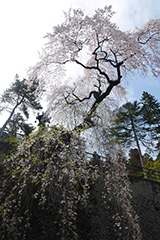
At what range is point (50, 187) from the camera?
89.6 inches

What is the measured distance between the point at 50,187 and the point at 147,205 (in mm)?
4690

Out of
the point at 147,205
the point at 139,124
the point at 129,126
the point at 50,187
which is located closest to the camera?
the point at 50,187

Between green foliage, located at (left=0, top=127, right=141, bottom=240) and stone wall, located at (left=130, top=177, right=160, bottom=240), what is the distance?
5.15 ft

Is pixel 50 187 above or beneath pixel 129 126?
beneath

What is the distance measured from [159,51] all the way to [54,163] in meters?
6.35

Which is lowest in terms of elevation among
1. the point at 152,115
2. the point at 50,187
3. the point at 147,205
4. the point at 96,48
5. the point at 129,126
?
the point at 50,187

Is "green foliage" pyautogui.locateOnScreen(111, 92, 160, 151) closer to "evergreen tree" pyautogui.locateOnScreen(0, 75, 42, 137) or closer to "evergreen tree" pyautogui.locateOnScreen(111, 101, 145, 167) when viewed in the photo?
"evergreen tree" pyautogui.locateOnScreen(111, 101, 145, 167)

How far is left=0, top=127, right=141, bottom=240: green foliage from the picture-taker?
2227mm

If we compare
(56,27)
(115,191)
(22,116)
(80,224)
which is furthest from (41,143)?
(22,116)

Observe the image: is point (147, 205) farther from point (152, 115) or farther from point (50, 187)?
point (152, 115)

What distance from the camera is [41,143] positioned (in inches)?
101

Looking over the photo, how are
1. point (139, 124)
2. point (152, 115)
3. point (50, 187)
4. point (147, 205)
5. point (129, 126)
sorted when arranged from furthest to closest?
1. point (129, 126)
2. point (139, 124)
3. point (152, 115)
4. point (147, 205)
5. point (50, 187)

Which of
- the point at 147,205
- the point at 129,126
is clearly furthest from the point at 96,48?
the point at 129,126

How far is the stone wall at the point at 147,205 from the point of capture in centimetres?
458
